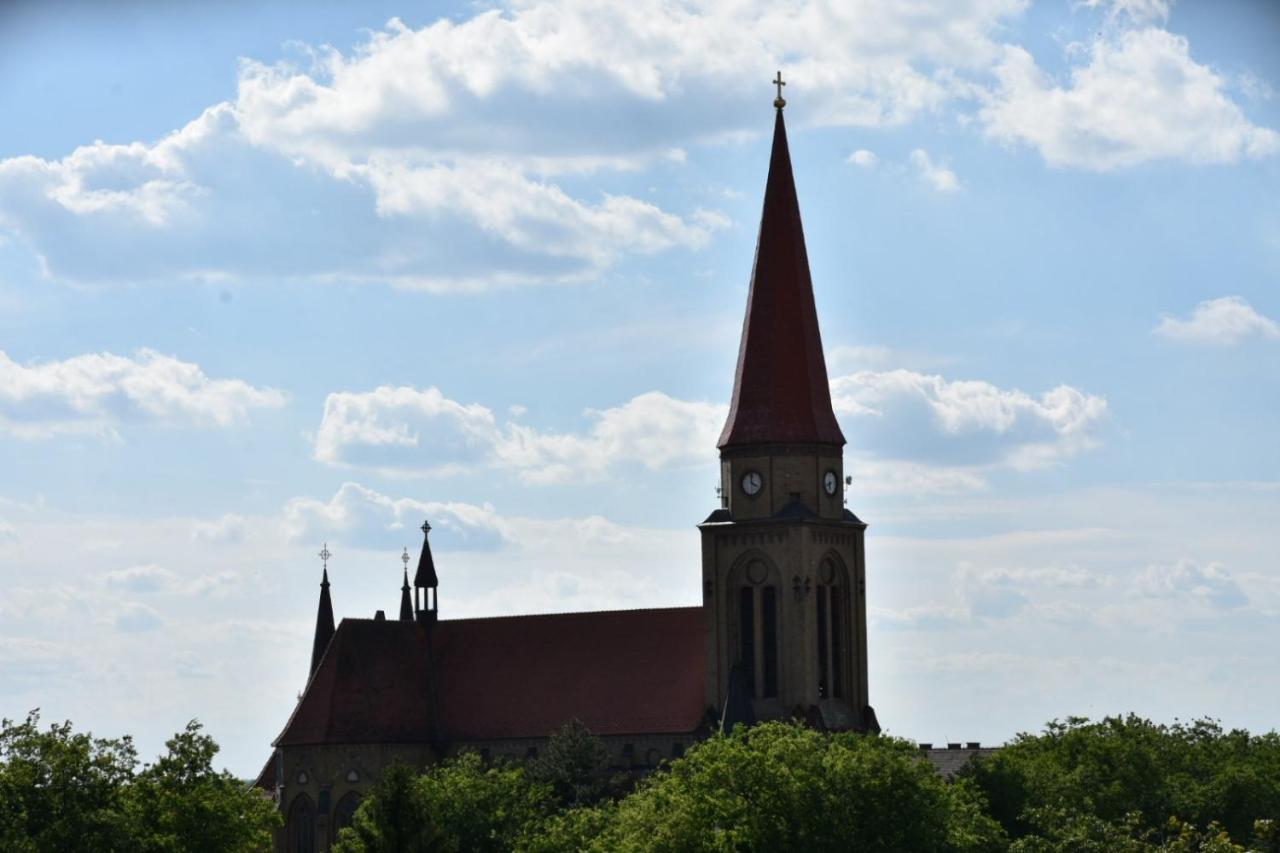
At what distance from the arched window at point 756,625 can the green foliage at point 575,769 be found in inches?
285

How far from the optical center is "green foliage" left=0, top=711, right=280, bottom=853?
A: 9138 cm

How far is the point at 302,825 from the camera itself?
131m

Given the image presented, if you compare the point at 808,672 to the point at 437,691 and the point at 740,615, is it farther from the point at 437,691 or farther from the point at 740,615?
the point at 437,691

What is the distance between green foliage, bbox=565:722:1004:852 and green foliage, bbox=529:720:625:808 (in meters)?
25.1

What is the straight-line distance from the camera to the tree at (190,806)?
9369 cm

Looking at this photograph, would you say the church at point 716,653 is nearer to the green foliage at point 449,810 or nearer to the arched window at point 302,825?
the arched window at point 302,825

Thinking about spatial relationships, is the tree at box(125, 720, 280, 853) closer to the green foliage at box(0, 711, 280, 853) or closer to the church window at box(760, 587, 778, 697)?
the green foliage at box(0, 711, 280, 853)

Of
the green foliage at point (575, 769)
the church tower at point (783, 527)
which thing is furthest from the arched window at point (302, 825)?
the church tower at point (783, 527)

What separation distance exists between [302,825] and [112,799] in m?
38.3

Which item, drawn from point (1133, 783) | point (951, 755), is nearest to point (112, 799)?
point (1133, 783)

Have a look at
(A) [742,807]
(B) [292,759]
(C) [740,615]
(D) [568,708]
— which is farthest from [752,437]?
(A) [742,807]

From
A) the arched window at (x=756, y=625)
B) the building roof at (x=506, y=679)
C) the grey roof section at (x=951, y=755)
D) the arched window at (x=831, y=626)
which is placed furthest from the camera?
the grey roof section at (x=951, y=755)

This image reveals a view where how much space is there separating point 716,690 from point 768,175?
23.2 metres

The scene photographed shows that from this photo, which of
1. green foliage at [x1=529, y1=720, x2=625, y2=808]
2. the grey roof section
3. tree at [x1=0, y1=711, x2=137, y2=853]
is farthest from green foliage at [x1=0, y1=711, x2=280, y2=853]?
the grey roof section
